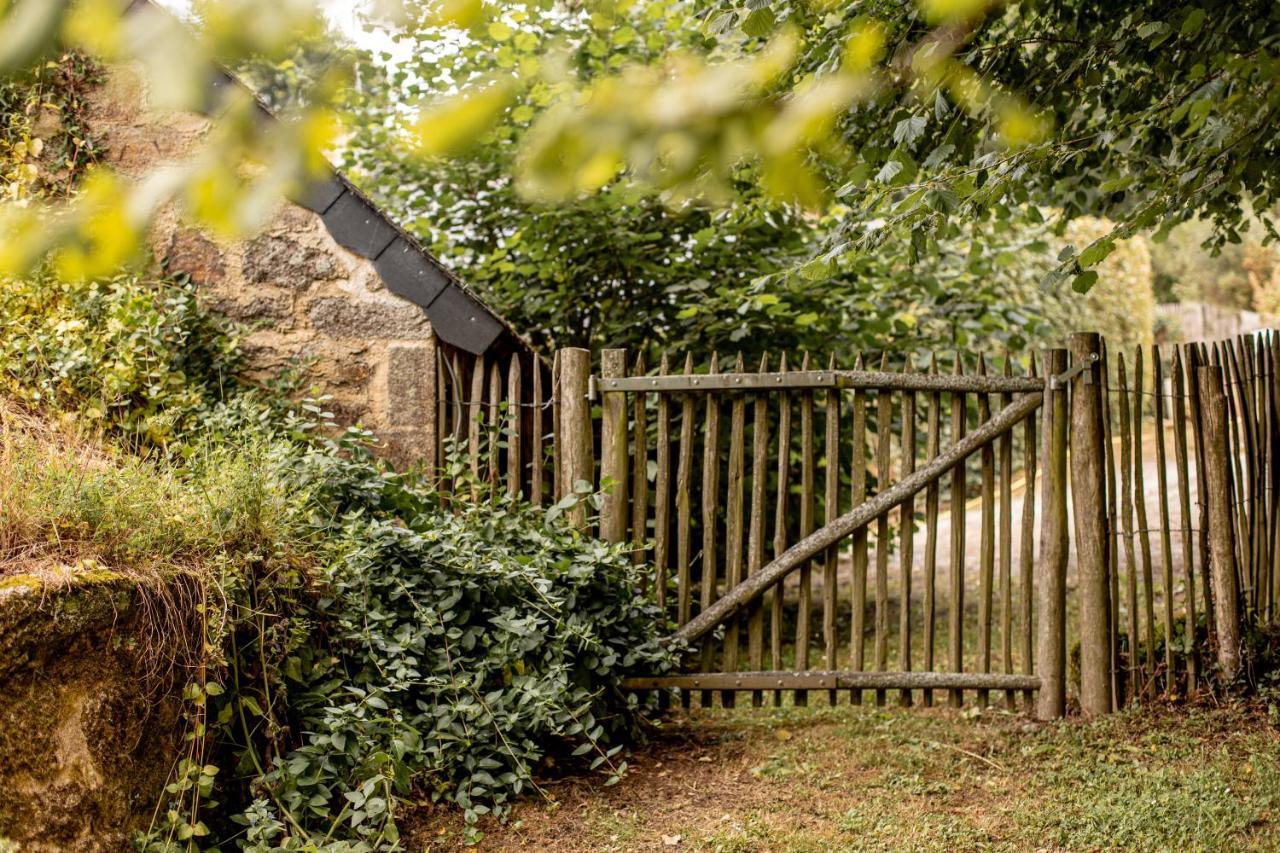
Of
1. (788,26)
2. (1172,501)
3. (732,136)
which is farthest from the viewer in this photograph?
(1172,501)

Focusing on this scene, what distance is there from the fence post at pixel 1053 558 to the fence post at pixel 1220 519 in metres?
0.61

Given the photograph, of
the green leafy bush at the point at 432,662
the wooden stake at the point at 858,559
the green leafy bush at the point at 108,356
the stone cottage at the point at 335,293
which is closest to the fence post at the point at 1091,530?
the wooden stake at the point at 858,559

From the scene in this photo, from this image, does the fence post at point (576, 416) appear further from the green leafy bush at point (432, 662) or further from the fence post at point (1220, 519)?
the fence post at point (1220, 519)

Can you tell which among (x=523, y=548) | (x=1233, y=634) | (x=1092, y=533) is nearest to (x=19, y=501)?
(x=523, y=548)

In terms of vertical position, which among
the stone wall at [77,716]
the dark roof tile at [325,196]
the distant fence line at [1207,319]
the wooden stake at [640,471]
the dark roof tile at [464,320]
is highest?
the distant fence line at [1207,319]

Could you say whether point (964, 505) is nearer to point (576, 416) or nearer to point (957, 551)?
point (957, 551)

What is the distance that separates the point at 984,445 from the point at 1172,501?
4.69m

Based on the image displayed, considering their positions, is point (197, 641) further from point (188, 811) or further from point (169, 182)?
point (169, 182)

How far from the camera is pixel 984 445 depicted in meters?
4.75

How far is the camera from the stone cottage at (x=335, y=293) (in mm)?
5117

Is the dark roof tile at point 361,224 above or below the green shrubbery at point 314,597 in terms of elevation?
above

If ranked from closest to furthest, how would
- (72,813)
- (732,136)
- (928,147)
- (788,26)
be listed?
(732,136) < (72,813) < (788,26) < (928,147)

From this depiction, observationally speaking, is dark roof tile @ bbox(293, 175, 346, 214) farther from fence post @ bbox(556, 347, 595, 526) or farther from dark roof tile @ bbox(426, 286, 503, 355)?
fence post @ bbox(556, 347, 595, 526)

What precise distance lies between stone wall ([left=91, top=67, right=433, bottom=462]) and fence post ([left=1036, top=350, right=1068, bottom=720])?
287 cm
